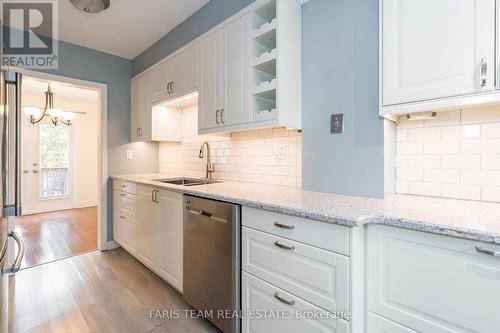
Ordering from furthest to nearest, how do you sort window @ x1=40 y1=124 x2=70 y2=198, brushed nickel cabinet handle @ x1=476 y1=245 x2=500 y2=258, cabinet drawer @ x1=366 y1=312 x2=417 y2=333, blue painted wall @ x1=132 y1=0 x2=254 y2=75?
window @ x1=40 y1=124 x2=70 y2=198
blue painted wall @ x1=132 y1=0 x2=254 y2=75
cabinet drawer @ x1=366 y1=312 x2=417 y2=333
brushed nickel cabinet handle @ x1=476 y1=245 x2=500 y2=258

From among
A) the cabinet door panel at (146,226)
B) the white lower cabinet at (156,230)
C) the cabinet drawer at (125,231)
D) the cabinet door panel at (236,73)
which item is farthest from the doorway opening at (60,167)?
the cabinet door panel at (236,73)

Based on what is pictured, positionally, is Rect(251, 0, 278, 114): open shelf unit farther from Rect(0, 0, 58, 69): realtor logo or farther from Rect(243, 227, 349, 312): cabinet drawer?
Rect(0, 0, 58, 69): realtor logo

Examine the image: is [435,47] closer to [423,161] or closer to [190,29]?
[423,161]

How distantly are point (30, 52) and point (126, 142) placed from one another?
4.68ft

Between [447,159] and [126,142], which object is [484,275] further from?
[126,142]

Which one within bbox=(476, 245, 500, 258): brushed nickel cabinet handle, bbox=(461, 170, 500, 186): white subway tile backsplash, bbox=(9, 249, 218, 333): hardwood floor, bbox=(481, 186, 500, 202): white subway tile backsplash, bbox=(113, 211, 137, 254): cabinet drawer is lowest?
bbox=(9, 249, 218, 333): hardwood floor

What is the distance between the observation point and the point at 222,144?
2.69m

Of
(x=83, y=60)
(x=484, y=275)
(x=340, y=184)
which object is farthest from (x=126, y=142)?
(x=484, y=275)

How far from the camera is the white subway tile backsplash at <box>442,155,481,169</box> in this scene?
1.30 m

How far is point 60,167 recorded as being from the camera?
19.0 ft

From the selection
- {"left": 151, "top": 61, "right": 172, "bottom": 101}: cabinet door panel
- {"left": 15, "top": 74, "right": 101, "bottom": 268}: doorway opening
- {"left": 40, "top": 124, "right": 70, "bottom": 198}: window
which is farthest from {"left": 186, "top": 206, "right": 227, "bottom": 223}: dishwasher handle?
{"left": 40, "top": 124, "right": 70, "bottom": 198}: window

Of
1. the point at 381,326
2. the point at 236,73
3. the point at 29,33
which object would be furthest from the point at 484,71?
the point at 29,33

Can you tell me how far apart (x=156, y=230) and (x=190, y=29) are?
217cm

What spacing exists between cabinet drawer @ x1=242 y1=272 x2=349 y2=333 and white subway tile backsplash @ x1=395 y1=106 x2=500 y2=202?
91cm
